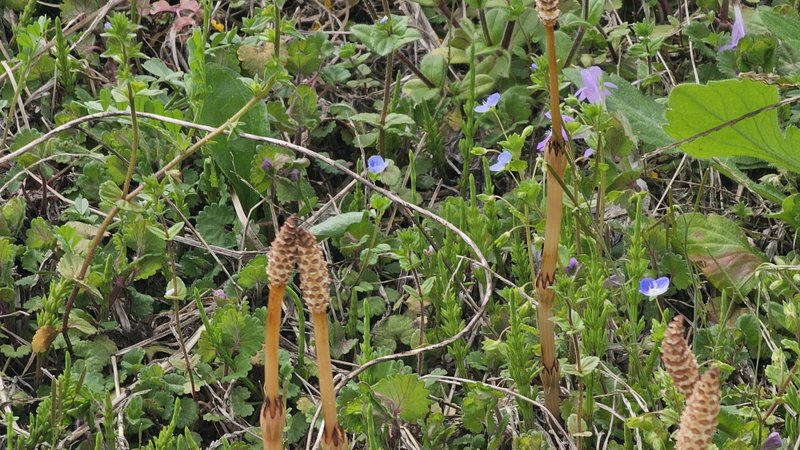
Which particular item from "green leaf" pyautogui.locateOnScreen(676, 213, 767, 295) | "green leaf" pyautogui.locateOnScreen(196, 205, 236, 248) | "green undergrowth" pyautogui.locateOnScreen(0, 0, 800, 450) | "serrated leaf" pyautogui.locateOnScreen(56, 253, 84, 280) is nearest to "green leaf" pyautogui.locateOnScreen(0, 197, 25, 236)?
"green undergrowth" pyautogui.locateOnScreen(0, 0, 800, 450)

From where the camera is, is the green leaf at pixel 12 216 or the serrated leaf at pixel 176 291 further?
the green leaf at pixel 12 216

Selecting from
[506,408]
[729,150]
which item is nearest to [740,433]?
[506,408]

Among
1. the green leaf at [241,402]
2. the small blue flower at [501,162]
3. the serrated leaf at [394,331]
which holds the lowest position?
the serrated leaf at [394,331]

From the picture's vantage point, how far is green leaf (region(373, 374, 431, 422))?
208 centimetres

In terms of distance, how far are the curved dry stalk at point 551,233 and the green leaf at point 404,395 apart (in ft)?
0.84

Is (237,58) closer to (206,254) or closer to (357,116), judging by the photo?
(357,116)

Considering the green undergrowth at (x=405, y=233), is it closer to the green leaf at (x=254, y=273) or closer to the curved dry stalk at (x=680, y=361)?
the green leaf at (x=254, y=273)

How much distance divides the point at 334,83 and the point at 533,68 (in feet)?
2.14

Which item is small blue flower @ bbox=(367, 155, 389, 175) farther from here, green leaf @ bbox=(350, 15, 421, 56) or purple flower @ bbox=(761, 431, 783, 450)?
purple flower @ bbox=(761, 431, 783, 450)

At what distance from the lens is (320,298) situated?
1.29 meters

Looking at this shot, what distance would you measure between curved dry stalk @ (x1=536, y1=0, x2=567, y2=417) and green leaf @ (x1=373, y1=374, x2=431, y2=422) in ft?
0.84

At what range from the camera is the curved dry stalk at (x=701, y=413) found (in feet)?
3.42

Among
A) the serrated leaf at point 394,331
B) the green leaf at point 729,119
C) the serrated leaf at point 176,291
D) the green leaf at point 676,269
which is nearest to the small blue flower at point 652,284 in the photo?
the green leaf at point 676,269

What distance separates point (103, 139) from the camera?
300cm
